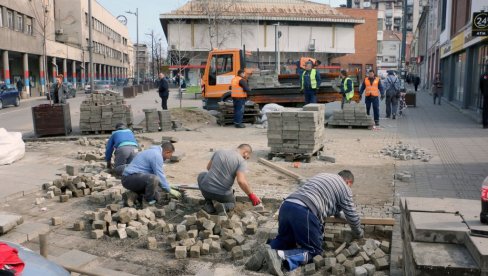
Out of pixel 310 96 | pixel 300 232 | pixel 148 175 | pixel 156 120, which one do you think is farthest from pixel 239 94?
pixel 300 232

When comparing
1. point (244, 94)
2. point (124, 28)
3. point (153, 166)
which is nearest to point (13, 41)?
point (244, 94)

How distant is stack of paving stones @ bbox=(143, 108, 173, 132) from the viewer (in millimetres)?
16047

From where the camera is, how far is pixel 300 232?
201 inches

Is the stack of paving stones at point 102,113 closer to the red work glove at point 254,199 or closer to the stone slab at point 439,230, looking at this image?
the red work glove at point 254,199

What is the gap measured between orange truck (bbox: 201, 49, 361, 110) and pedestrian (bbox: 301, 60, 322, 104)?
59.2 inches

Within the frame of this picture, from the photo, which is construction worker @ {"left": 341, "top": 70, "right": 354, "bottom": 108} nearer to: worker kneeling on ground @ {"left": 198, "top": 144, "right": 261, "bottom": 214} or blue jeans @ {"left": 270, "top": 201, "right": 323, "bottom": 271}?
worker kneeling on ground @ {"left": 198, "top": 144, "right": 261, "bottom": 214}

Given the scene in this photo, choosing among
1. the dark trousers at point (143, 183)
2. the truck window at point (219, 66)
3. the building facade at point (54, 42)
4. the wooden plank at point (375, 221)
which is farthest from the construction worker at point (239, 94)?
the building facade at point (54, 42)

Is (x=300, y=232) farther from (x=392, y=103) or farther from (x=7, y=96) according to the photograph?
(x=7, y=96)

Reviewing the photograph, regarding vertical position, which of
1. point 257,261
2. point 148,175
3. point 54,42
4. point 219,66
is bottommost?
point 257,261

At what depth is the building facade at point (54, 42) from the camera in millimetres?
39031

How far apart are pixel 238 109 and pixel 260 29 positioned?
127ft

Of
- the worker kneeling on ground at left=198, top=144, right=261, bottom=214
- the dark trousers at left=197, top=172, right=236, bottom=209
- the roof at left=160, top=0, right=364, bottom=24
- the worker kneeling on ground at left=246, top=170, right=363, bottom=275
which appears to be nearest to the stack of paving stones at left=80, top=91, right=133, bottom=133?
the dark trousers at left=197, top=172, right=236, bottom=209

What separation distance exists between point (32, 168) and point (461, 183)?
8840 mm

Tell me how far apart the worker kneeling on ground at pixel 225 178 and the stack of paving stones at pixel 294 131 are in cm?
409
